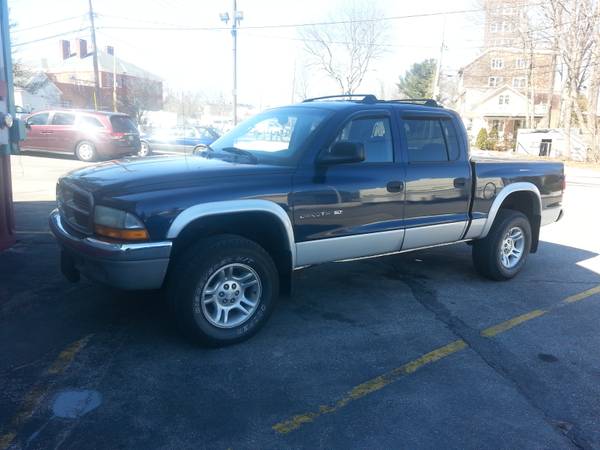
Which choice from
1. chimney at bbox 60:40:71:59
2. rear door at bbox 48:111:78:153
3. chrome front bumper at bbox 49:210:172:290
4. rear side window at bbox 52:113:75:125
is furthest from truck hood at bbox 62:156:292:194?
chimney at bbox 60:40:71:59

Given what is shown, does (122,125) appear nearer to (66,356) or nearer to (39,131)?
(39,131)

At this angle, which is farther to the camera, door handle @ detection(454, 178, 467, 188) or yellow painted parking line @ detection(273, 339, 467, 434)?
door handle @ detection(454, 178, 467, 188)

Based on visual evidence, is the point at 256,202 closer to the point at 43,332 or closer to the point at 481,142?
the point at 43,332

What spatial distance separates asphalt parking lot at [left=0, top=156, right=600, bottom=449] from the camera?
2.93 m

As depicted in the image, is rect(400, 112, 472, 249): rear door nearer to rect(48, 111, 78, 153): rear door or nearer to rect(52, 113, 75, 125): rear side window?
rect(48, 111, 78, 153): rear door

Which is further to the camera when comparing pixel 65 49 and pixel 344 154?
pixel 65 49

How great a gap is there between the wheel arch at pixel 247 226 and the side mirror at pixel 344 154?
59cm

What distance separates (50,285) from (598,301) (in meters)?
5.53

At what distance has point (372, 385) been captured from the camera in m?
3.46

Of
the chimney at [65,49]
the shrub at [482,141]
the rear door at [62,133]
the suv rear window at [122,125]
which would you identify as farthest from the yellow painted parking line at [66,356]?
the chimney at [65,49]

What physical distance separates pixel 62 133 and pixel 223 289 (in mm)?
15133

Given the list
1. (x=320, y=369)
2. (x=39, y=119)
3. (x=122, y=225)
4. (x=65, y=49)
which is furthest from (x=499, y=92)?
(x=122, y=225)

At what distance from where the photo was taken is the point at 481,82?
62188 mm

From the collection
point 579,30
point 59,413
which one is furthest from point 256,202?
point 579,30
